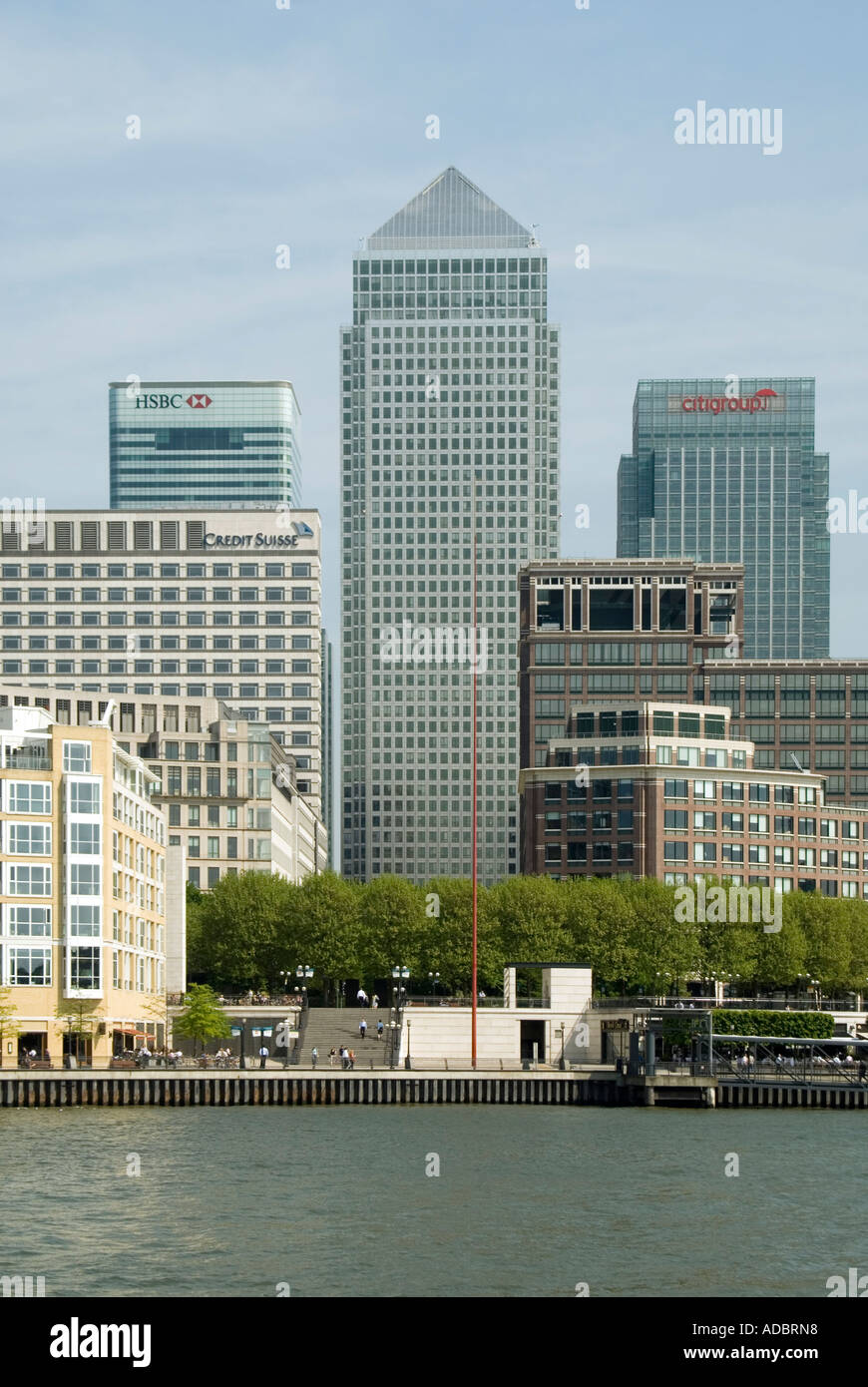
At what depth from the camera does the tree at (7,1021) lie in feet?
404

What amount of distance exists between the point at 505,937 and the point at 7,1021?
50.8 metres

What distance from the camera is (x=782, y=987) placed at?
562 feet

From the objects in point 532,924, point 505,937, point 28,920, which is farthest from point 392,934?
point 28,920

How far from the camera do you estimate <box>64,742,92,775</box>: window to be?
12750 cm

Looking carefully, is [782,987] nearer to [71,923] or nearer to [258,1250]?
[71,923]

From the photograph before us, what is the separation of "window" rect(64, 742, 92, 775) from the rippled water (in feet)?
111

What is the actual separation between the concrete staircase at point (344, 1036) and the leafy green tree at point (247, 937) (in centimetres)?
2382

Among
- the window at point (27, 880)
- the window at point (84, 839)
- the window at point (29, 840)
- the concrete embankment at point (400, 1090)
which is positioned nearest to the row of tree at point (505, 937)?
the concrete embankment at point (400, 1090)

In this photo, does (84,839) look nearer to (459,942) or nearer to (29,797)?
(29,797)

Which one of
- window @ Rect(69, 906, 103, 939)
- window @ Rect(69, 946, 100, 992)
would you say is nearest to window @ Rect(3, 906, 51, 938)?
window @ Rect(69, 906, 103, 939)

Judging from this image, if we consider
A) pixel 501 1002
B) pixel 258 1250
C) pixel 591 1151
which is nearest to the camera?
pixel 258 1250
